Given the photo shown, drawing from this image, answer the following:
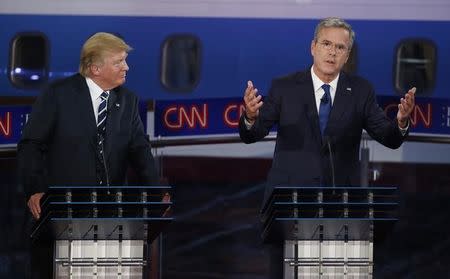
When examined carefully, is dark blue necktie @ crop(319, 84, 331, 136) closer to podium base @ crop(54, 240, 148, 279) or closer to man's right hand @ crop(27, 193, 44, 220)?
podium base @ crop(54, 240, 148, 279)

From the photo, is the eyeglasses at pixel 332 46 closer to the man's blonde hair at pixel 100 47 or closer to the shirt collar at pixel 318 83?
the shirt collar at pixel 318 83

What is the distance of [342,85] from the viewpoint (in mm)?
6066

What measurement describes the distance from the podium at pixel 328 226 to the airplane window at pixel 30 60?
4.53m

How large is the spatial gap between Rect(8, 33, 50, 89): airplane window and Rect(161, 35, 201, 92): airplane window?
861 millimetres

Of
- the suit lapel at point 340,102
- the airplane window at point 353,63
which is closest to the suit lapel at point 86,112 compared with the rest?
the suit lapel at point 340,102

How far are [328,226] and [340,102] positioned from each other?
2.78 feet

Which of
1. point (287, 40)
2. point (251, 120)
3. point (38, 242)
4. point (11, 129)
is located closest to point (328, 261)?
point (251, 120)

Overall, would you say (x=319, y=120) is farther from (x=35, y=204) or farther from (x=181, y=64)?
(x=181, y=64)

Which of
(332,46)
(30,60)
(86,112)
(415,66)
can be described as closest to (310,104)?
(332,46)

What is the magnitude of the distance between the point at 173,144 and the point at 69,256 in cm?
337

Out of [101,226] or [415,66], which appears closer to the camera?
[101,226]

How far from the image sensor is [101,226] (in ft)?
17.6

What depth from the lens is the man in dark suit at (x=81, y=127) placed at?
6066 mm

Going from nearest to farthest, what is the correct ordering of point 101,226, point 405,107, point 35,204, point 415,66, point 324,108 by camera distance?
point 101,226
point 405,107
point 35,204
point 324,108
point 415,66
